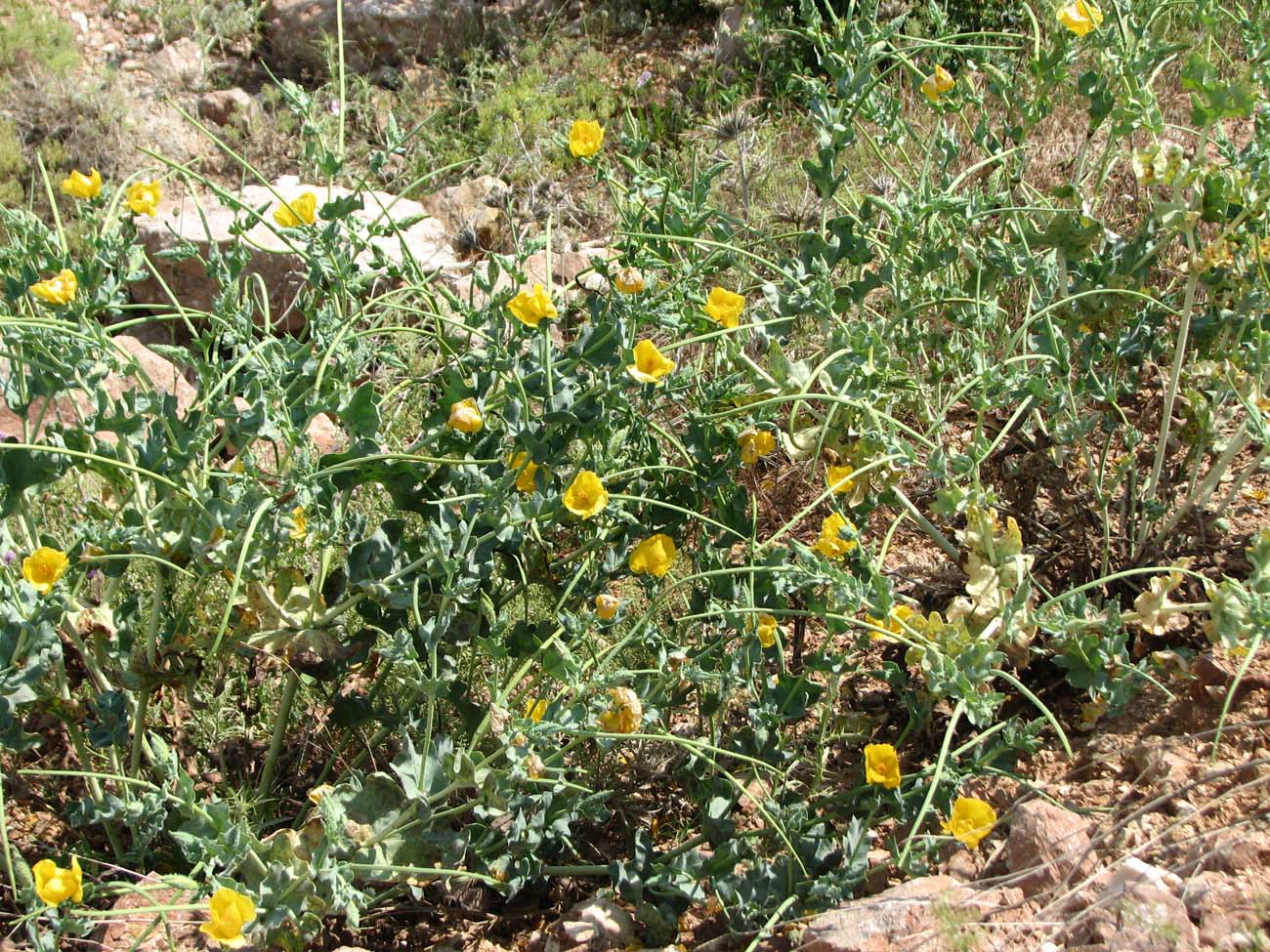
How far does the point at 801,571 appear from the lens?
5.68ft

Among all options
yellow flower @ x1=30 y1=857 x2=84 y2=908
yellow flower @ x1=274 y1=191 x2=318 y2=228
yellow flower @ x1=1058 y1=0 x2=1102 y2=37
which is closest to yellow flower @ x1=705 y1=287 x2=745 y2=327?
yellow flower @ x1=274 y1=191 x2=318 y2=228

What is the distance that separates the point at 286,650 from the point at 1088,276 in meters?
1.54

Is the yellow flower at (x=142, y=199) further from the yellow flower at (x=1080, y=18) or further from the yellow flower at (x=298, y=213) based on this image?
the yellow flower at (x=1080, y=18)

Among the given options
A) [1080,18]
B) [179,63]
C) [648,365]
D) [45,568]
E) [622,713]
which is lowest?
[622,713]

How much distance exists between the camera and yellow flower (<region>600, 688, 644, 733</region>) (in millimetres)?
1777

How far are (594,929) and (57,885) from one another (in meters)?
0.75

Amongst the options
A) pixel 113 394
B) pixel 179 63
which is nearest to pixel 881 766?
pixel 113 394

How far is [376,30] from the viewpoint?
16.8ft

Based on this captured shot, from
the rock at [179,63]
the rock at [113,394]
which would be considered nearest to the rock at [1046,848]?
the rock at [113,394]

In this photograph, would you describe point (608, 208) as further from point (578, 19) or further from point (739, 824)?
point (739, 824)

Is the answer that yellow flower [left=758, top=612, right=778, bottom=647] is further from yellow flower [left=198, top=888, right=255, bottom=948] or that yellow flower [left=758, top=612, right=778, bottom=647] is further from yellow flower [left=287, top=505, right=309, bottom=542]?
yellow flower [left=198, top=888, right=255, bottom=948]

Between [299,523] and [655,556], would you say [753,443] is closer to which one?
[655,556]

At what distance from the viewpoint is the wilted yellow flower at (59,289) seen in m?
1.76

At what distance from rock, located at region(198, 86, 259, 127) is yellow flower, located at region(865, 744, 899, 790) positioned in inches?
154
